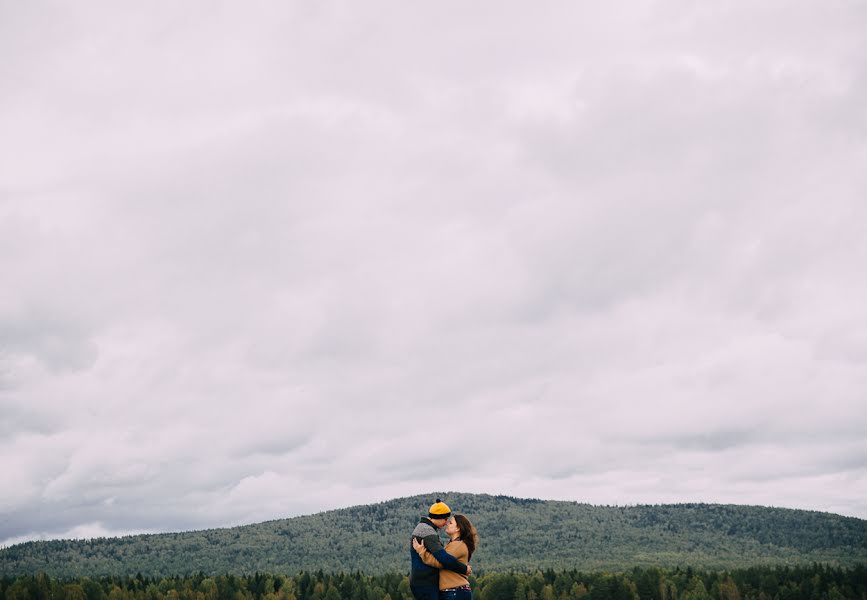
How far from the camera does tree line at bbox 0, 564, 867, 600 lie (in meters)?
167

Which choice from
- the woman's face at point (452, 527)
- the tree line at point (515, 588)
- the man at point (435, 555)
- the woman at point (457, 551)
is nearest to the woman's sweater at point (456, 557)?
the woman at point (457, 551)

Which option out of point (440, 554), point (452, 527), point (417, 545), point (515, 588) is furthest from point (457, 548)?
point (515, 588)

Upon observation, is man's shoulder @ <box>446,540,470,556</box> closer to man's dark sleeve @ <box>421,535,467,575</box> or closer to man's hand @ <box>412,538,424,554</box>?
man's dark sleeve @ <box>421,535,467,575</box>

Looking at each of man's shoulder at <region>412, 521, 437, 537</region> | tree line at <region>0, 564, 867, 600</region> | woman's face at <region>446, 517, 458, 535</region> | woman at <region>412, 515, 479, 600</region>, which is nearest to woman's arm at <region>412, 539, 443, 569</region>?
woman at <region>412, 515, 479, 600</region>

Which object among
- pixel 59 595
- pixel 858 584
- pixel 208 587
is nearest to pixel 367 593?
pixel 208 587

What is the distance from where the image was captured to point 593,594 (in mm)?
172875

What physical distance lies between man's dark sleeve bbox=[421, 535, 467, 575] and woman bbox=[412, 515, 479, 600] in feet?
1.37

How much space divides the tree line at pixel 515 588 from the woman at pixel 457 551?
148 meters

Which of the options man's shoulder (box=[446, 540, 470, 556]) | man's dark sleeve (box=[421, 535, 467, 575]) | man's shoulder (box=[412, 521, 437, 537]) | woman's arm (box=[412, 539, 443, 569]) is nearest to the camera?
man's dark sleeve (box=[421, 535, 467, 575])

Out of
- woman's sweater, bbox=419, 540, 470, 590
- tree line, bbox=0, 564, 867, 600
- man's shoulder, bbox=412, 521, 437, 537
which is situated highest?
man's shoulder, bbox=412, 521, 437, 537

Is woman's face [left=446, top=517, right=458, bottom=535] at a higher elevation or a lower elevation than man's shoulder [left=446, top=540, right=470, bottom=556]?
higher

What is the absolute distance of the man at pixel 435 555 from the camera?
65.6 feet

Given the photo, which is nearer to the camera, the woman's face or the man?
the man

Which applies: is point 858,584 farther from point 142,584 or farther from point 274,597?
point 142,584
